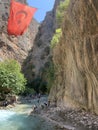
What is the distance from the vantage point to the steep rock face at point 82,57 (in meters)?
24.3

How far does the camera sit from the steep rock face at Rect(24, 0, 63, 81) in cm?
9275

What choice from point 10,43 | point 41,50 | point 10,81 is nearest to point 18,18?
point 10,81

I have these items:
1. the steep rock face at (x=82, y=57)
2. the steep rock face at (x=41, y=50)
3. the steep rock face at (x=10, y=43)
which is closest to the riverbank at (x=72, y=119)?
the steep rock face at (x=82, y=57)

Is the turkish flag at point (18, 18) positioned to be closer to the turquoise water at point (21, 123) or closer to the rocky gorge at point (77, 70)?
the rocky gorge at point (77, 70)

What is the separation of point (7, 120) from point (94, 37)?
16709mm

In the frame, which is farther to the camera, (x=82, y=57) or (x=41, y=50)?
(x=41, y=50)

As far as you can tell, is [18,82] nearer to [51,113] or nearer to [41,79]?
[51,113]

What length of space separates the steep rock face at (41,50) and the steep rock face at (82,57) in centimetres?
5156

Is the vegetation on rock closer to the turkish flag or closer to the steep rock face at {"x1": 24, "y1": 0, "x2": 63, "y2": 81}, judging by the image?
the turkish flag

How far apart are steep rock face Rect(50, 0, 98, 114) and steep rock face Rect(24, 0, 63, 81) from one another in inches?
2030

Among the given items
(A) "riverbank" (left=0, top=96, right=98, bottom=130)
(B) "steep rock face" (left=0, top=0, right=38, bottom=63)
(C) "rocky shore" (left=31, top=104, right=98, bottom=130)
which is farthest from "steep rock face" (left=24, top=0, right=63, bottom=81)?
(C) "rocky shore" (left=31, top=104, right=98, bottom=130)

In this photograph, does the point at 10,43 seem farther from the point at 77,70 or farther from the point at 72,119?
the point at 72,119

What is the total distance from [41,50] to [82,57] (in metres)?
71.5

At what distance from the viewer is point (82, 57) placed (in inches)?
1103
